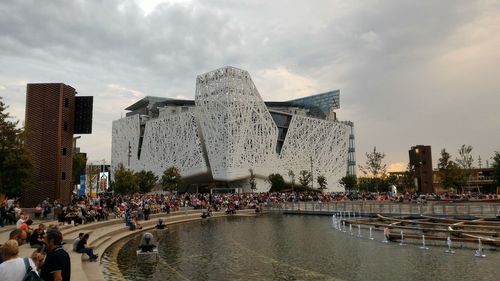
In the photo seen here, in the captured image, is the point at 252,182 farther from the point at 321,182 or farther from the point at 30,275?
the point at 30,275

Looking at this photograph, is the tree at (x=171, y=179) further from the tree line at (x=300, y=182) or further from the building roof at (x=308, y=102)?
the building roof at (x=308, y=102)

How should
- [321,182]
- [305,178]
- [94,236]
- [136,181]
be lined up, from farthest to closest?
[321,182]
[305,178]
[136,181]
[94,236]

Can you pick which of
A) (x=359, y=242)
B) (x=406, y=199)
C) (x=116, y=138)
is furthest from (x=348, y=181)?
(x=359, y=242)

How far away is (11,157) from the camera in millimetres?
26078

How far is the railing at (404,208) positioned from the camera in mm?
33688

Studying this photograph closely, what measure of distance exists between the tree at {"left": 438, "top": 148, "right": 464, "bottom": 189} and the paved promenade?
4899cm

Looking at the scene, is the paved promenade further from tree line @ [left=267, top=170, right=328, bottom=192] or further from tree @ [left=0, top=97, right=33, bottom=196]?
tree line @ [left=267, top=170, right=328, bottom=192]

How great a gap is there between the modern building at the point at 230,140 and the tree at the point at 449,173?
24426 mm

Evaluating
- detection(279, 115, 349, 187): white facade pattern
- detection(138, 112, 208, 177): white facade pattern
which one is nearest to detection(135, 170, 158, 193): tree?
detection(138, 112, 208, 177): white facade pattern

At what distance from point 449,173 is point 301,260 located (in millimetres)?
64577

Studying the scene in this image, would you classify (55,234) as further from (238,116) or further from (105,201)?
(238,116)

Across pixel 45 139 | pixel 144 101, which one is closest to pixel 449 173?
pixel 45 139

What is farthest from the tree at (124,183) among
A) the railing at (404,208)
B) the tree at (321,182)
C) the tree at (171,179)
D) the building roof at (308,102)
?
the building roof at (308,102)

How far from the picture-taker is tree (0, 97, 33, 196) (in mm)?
26203
